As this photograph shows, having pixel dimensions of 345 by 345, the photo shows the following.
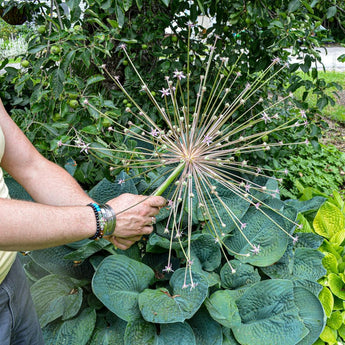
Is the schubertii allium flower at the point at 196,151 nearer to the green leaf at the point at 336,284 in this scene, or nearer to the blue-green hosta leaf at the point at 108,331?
the blue-green hosta leaf at the point at 108,331

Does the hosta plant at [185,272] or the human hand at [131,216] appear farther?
the hosta plant at [185,272]

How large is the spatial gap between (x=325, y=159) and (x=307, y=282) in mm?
2738

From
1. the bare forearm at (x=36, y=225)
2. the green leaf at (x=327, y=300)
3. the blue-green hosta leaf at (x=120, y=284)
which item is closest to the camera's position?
the bare forearm at (x=36, y=225)

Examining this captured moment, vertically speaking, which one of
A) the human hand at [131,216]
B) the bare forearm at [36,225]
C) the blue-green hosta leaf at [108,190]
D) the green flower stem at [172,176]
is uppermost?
the bare forearm at [36,225]

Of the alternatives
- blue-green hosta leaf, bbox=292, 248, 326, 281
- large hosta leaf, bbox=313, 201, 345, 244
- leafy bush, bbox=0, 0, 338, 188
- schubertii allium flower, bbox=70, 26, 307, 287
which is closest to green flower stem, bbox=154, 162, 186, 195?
schubertii allium flower, bbox=70, 26, 307, 287

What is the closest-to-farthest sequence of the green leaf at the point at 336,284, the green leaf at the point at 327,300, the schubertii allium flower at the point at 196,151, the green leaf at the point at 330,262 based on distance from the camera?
the schubertii allium flower at the point at 196,151 → the green leaf at the point at 327,300 → the green leaf at the point at 336,284 → the green leaf at the point at 330,262

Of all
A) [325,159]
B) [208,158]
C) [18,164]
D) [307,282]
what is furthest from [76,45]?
[325,159]

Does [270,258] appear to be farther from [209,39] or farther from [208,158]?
[209,39]

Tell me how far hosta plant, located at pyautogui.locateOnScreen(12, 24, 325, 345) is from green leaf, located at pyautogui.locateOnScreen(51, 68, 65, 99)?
6.0 inches

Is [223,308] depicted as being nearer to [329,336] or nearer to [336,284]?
[329,336]

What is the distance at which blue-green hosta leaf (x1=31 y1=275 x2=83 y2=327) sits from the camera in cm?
196

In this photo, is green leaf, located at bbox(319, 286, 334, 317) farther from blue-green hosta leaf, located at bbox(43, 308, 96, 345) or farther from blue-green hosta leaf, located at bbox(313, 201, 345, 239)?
blue-green hosta leaf, located at bbox(43, 308, 96, 345)

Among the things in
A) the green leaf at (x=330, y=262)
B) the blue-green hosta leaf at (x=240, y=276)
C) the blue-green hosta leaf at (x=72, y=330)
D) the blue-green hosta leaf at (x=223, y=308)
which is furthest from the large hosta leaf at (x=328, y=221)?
the blue-green hosta leaf at (x=72, y=330)

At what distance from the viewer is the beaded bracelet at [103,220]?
1.41 metres
